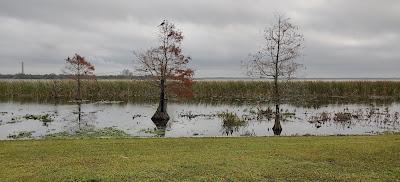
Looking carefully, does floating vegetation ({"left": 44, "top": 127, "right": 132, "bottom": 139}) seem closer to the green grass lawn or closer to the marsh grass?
the green grass lawn

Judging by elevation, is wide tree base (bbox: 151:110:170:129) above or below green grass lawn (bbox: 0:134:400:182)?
below

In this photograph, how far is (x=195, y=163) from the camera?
12.1 meters

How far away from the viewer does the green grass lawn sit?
427 inches

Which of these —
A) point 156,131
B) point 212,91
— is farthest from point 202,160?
point 212,91

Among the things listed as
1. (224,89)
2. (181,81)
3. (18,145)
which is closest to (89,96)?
(224,89)

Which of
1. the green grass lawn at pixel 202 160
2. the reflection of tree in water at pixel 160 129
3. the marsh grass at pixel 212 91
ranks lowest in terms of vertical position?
the reflection of tree in water at pixel 160 129

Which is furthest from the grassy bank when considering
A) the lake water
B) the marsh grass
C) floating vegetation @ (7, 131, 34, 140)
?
floating vegetation @ (7, 131, 34, 140)

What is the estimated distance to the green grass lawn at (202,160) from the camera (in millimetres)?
10852

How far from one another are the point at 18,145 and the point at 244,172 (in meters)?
8.87

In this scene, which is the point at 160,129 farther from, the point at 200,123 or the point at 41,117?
the point at 41,117

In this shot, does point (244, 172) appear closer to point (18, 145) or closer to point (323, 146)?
point (323, 146)

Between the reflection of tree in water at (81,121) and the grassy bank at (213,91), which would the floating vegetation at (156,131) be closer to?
the reflection of tree in water at (81,121)

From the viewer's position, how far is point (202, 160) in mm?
12531

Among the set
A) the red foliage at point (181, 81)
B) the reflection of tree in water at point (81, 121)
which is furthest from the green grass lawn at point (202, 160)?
the red foliage at point (181, 81)
